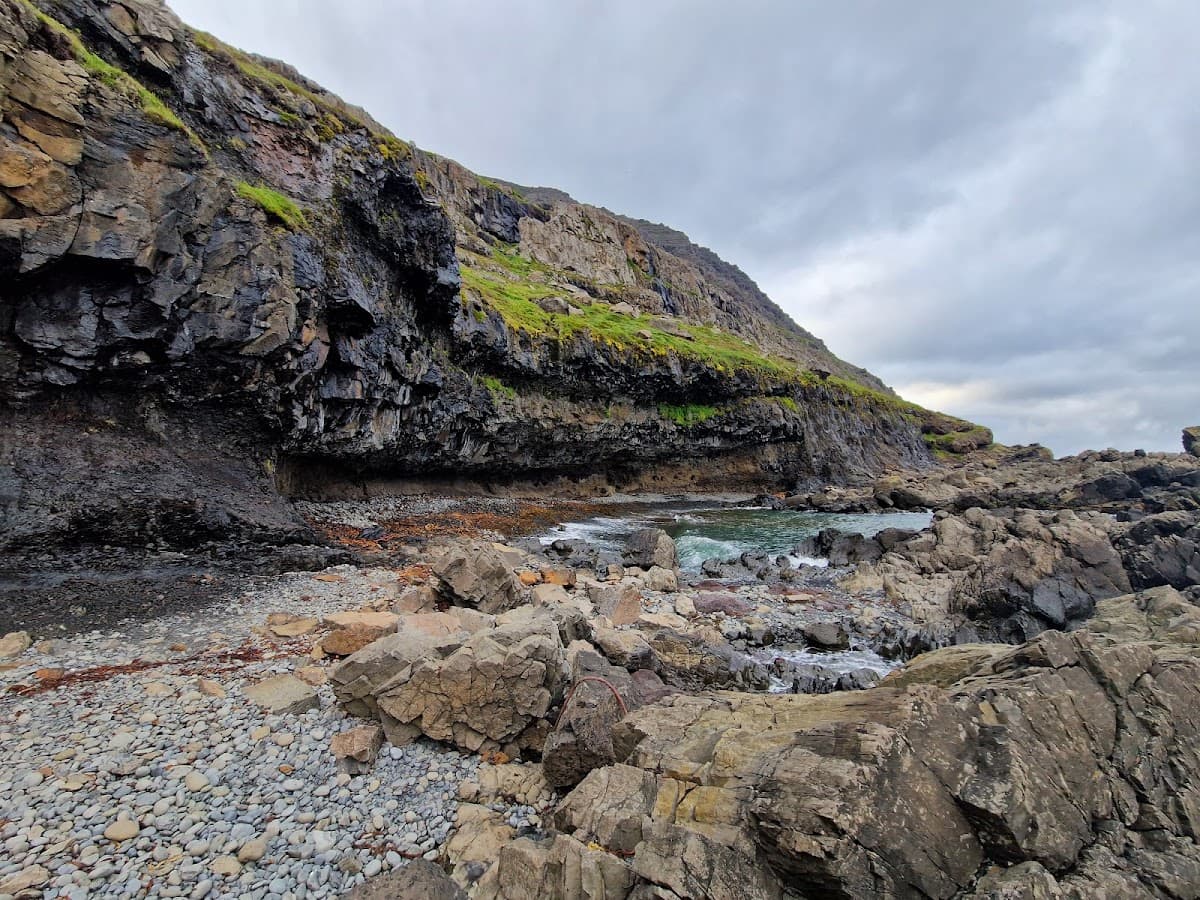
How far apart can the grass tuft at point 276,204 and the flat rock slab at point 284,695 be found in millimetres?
15562

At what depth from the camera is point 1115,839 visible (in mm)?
4195

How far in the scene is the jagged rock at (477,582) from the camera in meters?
12.3

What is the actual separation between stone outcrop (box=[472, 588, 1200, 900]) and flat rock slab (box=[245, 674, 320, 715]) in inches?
171

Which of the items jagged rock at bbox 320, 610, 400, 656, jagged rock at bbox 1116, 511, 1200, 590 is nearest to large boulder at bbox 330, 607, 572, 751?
jagged rock at bbox 320, 610, 400, 656

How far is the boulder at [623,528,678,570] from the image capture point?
72.9 ft

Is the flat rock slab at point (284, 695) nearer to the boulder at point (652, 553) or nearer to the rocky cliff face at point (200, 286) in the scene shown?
the rocky cliff face at point (200, 286)

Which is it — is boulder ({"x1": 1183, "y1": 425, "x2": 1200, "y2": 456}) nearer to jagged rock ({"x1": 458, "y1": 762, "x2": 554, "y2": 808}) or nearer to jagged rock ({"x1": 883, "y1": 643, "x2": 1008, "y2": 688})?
jagged rock ({"x1": 883, "y1": 643, "x2": 1008, "y2": 688})

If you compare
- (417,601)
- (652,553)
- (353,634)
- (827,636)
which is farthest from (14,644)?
(652,553)

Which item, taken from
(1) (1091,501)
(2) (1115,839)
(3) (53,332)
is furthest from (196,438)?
(1) (1091,501)

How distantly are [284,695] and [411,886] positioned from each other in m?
4.35

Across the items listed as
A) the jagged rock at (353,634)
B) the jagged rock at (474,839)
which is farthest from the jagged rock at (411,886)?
the jagged rock at (353,634)

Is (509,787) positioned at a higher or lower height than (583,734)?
lower

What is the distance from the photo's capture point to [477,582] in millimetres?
12398

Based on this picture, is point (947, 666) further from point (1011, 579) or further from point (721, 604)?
point (1011, 579)
